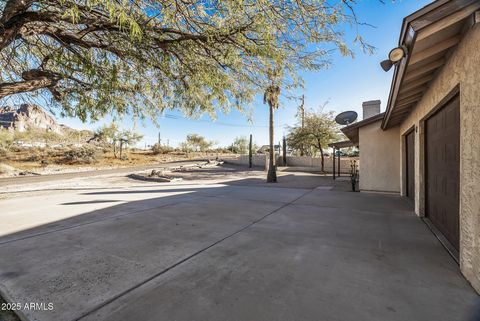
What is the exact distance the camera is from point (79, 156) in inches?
1169

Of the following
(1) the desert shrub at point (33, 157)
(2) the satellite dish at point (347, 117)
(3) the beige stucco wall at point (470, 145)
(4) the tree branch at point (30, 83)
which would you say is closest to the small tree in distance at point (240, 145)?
(1) the desert shrub at point (33, 157)

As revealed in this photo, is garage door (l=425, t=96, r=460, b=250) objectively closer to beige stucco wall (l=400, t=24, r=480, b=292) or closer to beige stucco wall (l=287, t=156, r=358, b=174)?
beige stucco wall (l=400, t=24, r=480, b=292)

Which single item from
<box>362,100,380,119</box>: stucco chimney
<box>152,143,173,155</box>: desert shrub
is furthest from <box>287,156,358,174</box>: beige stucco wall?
<box>152,143,173,155</box>: desert shrub

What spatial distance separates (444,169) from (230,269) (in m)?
3.94

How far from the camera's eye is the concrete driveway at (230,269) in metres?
2.08

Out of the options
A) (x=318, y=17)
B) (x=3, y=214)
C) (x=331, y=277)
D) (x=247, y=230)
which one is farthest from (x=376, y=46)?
(x=3, y=214)

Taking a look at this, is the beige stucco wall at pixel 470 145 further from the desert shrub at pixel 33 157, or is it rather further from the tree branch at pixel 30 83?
the desert shrub at pixel 33 157

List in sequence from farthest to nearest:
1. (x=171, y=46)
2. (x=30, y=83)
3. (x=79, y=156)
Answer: (x=79, y=156) → (x=171, y=46) → (x=30, y=83)

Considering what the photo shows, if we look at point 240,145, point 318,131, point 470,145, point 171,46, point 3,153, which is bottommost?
point 470,145

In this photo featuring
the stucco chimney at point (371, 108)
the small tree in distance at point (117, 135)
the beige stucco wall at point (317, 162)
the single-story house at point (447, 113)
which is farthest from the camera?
the small tree in distance at point (117, 135)

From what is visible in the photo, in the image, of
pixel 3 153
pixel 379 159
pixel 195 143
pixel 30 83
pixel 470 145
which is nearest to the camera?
pixel 470 145

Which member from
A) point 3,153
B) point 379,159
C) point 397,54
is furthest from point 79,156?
point 397,54

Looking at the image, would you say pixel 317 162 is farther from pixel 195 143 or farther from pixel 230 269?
pixel 195 143

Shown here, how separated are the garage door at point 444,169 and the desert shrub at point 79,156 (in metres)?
33.8
